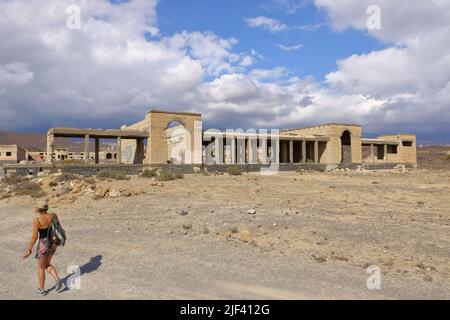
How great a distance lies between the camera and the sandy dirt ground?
4980 millimetres

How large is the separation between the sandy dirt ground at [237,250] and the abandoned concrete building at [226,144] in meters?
19.2

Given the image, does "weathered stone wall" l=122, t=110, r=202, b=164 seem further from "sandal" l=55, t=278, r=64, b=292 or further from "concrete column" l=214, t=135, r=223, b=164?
"sandal" l=55, t=278, r=64, b=292

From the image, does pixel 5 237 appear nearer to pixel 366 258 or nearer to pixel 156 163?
pixel 366 258

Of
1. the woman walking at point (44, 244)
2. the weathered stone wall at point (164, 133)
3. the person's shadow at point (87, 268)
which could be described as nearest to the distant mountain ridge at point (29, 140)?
the weathered stone wall at point (164, 133)

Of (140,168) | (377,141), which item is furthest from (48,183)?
(377,141)

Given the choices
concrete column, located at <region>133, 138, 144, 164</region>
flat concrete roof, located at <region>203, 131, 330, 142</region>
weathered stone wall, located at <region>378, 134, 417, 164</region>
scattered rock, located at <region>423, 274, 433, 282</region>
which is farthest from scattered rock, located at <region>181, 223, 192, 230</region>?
weathered stone wall, located at <region>378, 134, 417, 164</region>

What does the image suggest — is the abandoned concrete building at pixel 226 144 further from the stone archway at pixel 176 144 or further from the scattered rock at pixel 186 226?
the scattered rock at pixel 186 226

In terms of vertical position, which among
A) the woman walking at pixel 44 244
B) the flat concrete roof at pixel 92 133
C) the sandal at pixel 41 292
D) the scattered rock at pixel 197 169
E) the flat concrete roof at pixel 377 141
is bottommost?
the sandal at pixel 41 292

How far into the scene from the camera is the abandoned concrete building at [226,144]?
103 feet

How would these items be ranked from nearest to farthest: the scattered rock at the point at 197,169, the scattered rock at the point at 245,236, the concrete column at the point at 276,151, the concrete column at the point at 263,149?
1. the scattered rock at the point at 245,236
2. the scattered rock at the point at 197,169
3. the concrete column at the point at 263,149
4. the concrete column at the point at 276,151

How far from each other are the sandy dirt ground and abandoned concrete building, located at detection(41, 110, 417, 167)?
19.2 meters

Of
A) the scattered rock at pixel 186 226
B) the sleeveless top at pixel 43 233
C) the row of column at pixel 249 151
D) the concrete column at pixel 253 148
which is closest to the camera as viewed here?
the sleeveless top at pixel 43 233

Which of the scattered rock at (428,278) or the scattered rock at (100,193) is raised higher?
the scattered rock at (100,193)
